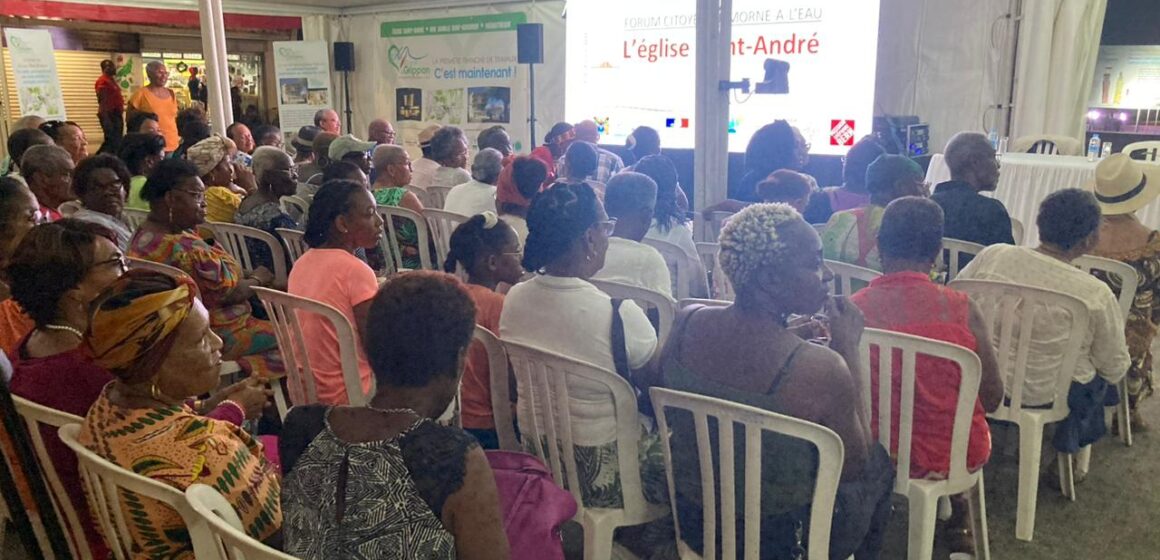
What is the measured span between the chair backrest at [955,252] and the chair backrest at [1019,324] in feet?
2.08

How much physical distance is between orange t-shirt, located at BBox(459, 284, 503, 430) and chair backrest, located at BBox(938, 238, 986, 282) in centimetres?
195

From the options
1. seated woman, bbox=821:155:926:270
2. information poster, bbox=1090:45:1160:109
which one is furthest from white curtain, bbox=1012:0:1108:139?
seated woman, bbox=821:155:926:270

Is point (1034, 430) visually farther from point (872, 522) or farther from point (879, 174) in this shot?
point (879, 174)

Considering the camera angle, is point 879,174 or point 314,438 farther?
point 879,174

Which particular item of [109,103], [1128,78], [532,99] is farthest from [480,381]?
[1128,78]

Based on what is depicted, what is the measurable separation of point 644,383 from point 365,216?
1194mm

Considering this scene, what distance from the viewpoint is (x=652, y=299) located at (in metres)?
2.64

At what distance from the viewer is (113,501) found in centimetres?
136

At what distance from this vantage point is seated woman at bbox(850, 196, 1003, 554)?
2.19 m

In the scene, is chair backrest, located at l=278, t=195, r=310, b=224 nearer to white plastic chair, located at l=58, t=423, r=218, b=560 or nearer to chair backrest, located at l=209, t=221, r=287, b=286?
chair backrest, located at l=209, t=221, r=287, b=286

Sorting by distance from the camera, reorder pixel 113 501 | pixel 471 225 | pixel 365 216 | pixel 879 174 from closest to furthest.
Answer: pixel 113 501, pixel 471 225, pixel 365 216, pixel 879 174

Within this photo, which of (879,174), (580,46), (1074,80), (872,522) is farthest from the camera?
(580,46)

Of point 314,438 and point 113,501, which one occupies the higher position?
point 314,438

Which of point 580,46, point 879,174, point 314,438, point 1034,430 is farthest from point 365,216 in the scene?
point 580,46
